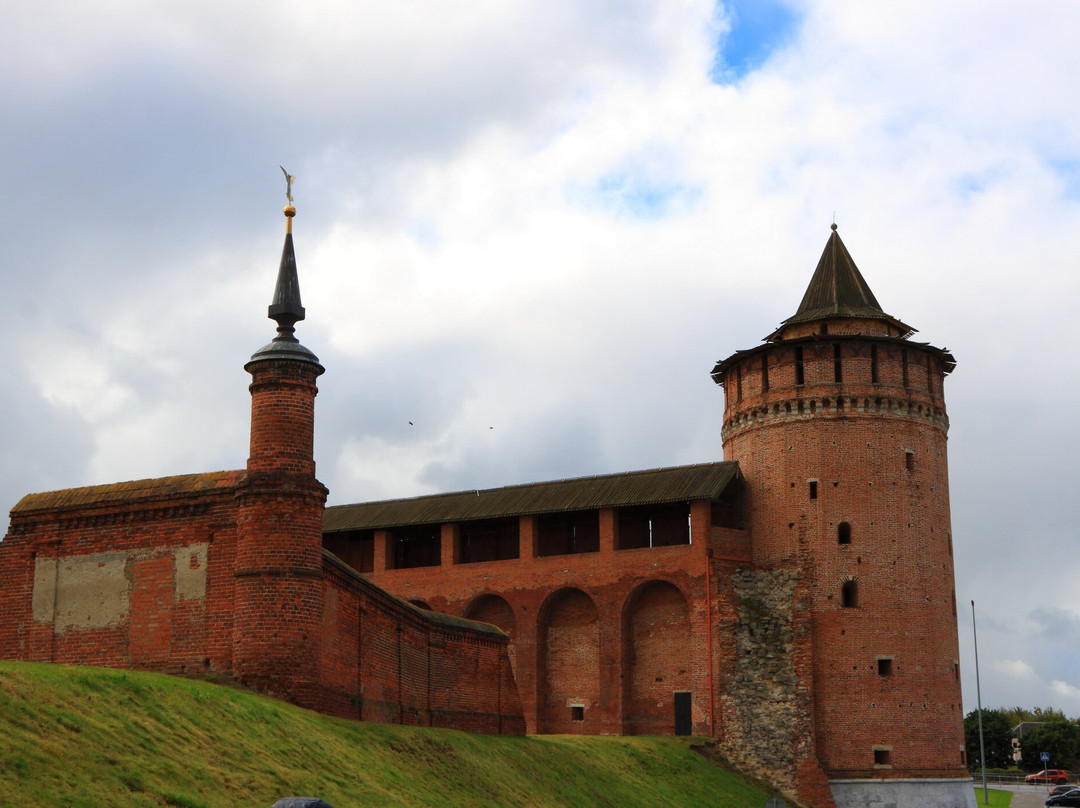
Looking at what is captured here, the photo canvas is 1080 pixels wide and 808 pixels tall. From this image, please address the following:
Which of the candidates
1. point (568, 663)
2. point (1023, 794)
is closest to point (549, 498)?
point (568, 663)

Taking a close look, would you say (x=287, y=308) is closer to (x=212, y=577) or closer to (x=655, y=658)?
(x=212, y=577)

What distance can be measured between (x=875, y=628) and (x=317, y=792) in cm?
2375

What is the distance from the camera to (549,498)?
42.1 meters

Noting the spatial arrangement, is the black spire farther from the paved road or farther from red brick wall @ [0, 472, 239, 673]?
the paved road

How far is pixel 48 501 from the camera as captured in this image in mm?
23094

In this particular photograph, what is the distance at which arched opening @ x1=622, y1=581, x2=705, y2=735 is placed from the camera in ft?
127

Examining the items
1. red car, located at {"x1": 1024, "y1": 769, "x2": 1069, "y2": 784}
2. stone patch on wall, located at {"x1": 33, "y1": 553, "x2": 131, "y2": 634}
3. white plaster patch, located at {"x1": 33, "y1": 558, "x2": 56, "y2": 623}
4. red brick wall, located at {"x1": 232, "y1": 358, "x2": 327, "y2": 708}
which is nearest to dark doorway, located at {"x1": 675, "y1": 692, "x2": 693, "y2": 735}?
red brick wall, located at {"x1": 232, "y1": 358, "x2": 327, "y2": 708}

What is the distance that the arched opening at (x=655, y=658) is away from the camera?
127 feet

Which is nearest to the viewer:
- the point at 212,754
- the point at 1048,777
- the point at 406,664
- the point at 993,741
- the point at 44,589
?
the point at 212,754

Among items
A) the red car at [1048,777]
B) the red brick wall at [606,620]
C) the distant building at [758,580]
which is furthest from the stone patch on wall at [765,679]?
the red car at [1048,777]

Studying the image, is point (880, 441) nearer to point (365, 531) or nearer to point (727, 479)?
point (727, 479)

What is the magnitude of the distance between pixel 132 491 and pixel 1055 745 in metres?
72.9

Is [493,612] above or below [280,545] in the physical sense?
above

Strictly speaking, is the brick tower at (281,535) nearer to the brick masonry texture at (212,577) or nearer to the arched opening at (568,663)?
the brick masonry texture at (212,577)
